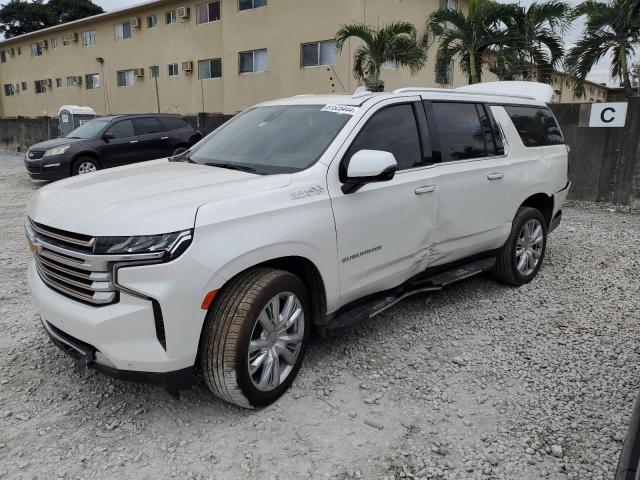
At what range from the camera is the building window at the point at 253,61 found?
20297 millimetres

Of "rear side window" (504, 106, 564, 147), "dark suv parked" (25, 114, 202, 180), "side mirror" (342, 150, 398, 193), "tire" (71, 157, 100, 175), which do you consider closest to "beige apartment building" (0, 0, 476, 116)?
"dark suv parked" (25, 114, 202, 180)

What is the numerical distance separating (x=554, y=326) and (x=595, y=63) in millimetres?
10323

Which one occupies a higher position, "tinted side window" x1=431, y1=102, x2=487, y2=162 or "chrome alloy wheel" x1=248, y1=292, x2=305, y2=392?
"tinted side window" x1=431, y1=102, x2=487, y2=162

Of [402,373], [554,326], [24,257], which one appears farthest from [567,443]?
[24,257]

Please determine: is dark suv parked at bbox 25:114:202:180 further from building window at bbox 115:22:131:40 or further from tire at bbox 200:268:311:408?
building window at bbox 115:22:131:40

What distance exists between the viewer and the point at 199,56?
23594 millimetres

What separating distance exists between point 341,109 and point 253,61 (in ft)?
60.6

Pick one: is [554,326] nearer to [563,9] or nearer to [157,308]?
[157,308]

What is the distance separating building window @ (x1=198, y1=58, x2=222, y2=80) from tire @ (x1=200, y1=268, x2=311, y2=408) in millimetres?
21754

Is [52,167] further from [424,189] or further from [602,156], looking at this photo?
[602,156]

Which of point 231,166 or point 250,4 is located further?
point 250,4

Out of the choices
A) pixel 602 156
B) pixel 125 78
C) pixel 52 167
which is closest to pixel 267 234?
pixel 602 156

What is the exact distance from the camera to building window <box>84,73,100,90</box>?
96.9ft

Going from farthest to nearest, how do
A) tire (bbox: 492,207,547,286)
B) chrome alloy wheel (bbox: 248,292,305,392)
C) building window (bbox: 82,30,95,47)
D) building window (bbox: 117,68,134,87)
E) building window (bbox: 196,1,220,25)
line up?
building window (bbox: 82,30,95,47) → building window (bbox: 117,68,134,87) → building window (bbox: 196,1,220,25) → tire (bbox: 492,207,547,286) → chrome alloy wheel (bbox: 248,292,305,392)
